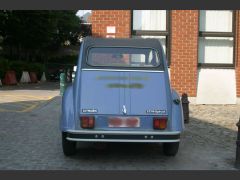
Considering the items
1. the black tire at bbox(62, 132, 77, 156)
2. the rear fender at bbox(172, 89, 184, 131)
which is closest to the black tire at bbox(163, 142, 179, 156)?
the rear fender at bbox(172, 89, 184, 131)

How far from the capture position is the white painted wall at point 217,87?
14.7 meters

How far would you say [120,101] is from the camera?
7.64 metres

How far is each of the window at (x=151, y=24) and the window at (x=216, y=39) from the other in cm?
104

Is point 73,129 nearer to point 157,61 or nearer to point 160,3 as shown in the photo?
point 157,61

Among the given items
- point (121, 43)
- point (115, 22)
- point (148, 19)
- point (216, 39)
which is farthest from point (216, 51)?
point (121, 43)

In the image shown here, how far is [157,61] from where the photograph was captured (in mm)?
8430

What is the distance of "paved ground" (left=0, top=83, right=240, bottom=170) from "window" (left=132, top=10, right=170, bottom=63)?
3711mm

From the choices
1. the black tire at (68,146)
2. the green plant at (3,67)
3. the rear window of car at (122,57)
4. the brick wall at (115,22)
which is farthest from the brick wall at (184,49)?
the green plant at (3,67)

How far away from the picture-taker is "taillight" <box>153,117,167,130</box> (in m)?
7.47

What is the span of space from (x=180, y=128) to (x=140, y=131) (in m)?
0.65

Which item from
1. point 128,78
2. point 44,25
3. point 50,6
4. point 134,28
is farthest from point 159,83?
point 44,25

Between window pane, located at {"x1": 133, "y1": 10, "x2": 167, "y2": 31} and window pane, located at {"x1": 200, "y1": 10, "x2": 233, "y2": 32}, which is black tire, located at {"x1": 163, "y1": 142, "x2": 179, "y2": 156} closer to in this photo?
window pane, located at {"x1": 133, "y1": 10, "x2": 167, "y2": 31}

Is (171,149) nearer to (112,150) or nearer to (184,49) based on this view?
(112,150)

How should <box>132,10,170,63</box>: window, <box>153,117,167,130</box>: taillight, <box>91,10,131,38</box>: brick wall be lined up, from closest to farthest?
<box>153,117,167,130</box>: taillight < <box>91,10,131,38</box>: brick wall < <box>132,10,170,63</box>: window
